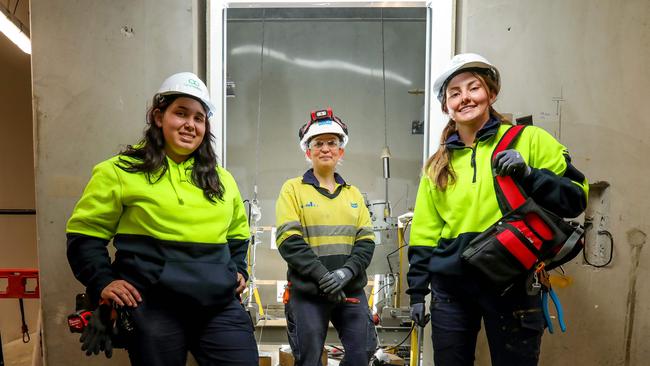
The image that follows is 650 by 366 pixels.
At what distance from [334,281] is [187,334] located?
2.10ft

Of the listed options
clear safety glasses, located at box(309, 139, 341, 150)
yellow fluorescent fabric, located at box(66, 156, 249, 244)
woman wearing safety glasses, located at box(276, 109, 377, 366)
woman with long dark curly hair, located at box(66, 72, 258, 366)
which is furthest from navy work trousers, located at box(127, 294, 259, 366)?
clear safety glasses, located at box(309, 139, 341, 150)

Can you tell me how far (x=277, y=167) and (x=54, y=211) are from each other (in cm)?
259

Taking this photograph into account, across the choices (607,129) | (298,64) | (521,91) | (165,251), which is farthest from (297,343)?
(298,64)

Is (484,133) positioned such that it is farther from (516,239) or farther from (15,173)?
(15,173)

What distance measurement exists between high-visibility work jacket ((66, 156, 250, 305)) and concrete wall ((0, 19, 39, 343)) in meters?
3.19

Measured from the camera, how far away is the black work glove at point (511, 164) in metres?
1.32

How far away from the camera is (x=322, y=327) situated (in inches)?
72.8

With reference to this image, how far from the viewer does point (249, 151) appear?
14.7 ft

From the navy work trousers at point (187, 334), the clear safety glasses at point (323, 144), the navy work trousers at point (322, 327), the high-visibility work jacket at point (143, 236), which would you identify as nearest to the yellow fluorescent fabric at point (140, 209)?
the high-visibility work jacket at point (143, 236)

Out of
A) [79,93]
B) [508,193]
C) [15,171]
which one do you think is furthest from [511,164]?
[15,171]

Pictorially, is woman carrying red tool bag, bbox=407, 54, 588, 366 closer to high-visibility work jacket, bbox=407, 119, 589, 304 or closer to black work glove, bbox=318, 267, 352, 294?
high-visibility work jacket, bbox=407, 119, 589, 304

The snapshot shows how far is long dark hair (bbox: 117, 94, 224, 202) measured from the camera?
143 cm

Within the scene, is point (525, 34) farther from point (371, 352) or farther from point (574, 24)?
point (371, 352)

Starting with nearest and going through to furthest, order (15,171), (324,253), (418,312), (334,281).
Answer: (418,312)
(334,281)
(324,253)
(15,171)
